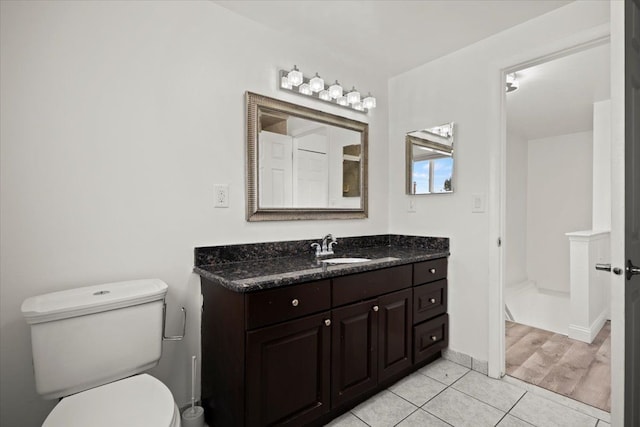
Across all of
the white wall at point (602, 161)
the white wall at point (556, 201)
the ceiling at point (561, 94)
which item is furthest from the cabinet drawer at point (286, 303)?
the white wall at point (556, 201)

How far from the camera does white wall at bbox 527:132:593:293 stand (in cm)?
439

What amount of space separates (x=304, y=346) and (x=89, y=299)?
36.1 inches

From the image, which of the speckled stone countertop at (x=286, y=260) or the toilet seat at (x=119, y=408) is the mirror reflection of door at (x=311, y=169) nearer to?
the speckled stone countertop at (x=286, y=260)

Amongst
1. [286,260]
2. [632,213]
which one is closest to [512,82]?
[632,213]

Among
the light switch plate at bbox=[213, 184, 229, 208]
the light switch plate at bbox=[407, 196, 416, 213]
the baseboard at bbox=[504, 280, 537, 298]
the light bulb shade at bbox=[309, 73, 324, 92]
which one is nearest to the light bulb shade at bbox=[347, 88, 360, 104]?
the light bulb shade at bbox=[309, 73, 324, 92]

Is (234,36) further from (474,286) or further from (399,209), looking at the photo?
(474,286)

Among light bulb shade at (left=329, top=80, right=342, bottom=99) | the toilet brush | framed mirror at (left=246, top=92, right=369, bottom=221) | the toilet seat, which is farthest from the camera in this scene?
light bulb shade at (left=329, top=80, right=342, bottom=99)

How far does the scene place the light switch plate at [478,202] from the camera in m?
2.16

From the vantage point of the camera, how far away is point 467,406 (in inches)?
70.8

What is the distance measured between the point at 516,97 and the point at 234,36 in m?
2.86

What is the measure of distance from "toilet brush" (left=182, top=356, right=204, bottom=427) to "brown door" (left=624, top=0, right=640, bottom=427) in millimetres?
1769

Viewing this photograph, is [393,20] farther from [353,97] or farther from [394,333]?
[394,333]

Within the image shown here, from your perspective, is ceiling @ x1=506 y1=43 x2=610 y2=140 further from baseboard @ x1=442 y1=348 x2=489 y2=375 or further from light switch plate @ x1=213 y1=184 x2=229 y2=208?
light switch plate @ x1=213 y1=184 x2=229 y2=208

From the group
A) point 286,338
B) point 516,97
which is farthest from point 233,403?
point 516,97
